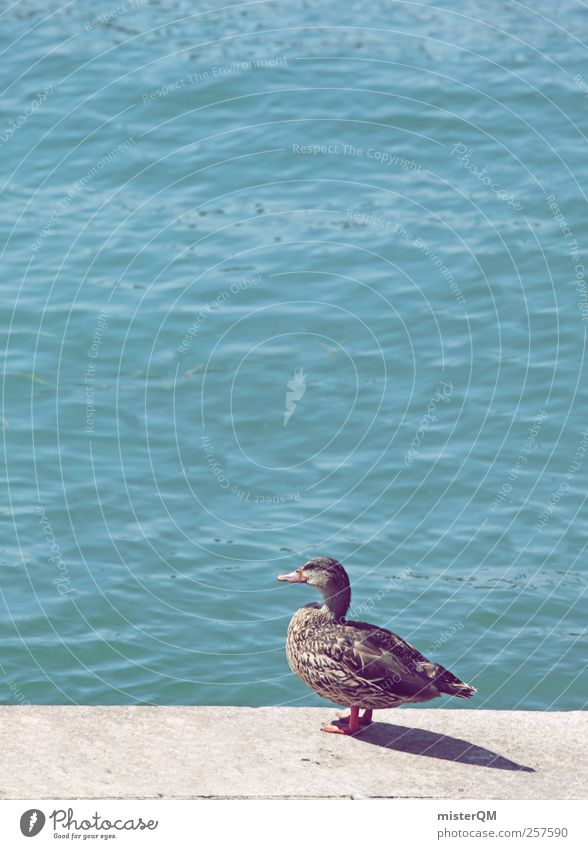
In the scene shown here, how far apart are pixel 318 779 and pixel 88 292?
31.1ft

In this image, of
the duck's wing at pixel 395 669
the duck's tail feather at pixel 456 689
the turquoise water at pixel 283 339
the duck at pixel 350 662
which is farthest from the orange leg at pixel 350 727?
the turquoise water at pixel 283 339

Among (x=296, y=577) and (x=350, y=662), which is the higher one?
(x=296, y=577)

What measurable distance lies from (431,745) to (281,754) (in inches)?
32.3

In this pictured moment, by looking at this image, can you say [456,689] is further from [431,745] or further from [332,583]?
[332,583]

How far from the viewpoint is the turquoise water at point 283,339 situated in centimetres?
1164

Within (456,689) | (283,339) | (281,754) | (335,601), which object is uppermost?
(283,339)

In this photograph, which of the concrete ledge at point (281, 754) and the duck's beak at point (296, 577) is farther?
the duck's beak at point (296, 577)

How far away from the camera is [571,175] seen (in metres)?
18.6

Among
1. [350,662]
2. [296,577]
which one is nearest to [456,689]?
[350,662]

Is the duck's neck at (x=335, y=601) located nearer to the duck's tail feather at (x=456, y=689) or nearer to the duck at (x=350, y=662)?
the duck at (x=350, y=662)

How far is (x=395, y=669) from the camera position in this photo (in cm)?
803

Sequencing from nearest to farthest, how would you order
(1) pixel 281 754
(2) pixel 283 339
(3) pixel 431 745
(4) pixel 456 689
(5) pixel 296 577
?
(1) pixel 281 754
(4) pixel 456 689
(3) pixel 431 745
(5) pixel 296 577
(2) pixel 283 339

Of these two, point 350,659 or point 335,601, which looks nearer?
point 350,659
